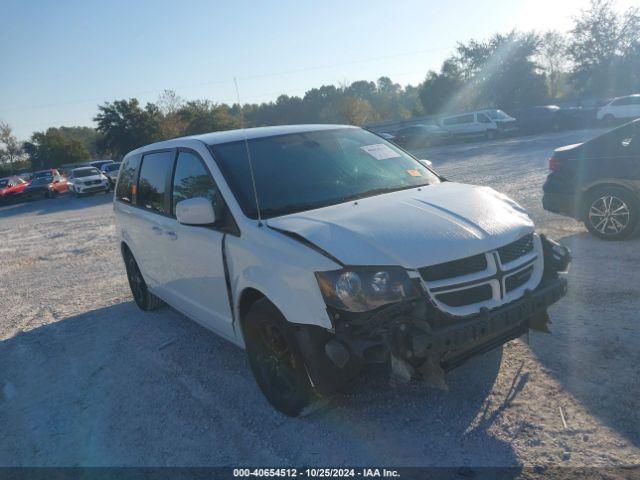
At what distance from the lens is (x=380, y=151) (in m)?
4.74

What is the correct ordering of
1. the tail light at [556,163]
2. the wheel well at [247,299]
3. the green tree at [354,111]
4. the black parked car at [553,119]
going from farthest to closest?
the green tree at [354,111] → the black parked car at [553,119] → the tail light at [556,163] → the wheel well at [247,299]

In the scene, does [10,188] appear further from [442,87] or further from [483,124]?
[442,87]

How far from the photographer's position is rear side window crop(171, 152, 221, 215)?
4098 mm

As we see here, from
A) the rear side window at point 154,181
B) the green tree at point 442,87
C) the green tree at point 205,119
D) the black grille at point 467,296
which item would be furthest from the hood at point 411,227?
the green tree at point 442,87

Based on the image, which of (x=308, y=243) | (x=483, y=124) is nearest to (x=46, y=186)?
(x=483, y=124)

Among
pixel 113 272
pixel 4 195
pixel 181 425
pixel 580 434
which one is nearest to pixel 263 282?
pixel 181 425

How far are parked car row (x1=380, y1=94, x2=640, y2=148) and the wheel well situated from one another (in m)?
28.3

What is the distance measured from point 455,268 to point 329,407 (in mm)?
1302

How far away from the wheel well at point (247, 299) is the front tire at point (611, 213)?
518cm

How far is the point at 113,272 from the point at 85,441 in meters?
5.50

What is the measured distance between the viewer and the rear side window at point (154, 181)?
195 inches

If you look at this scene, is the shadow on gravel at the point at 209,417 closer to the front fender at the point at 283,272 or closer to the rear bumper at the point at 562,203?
the front fender at the point at 283,272

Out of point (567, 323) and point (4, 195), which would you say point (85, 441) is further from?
point (4, 195)

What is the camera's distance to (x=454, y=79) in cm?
5375
